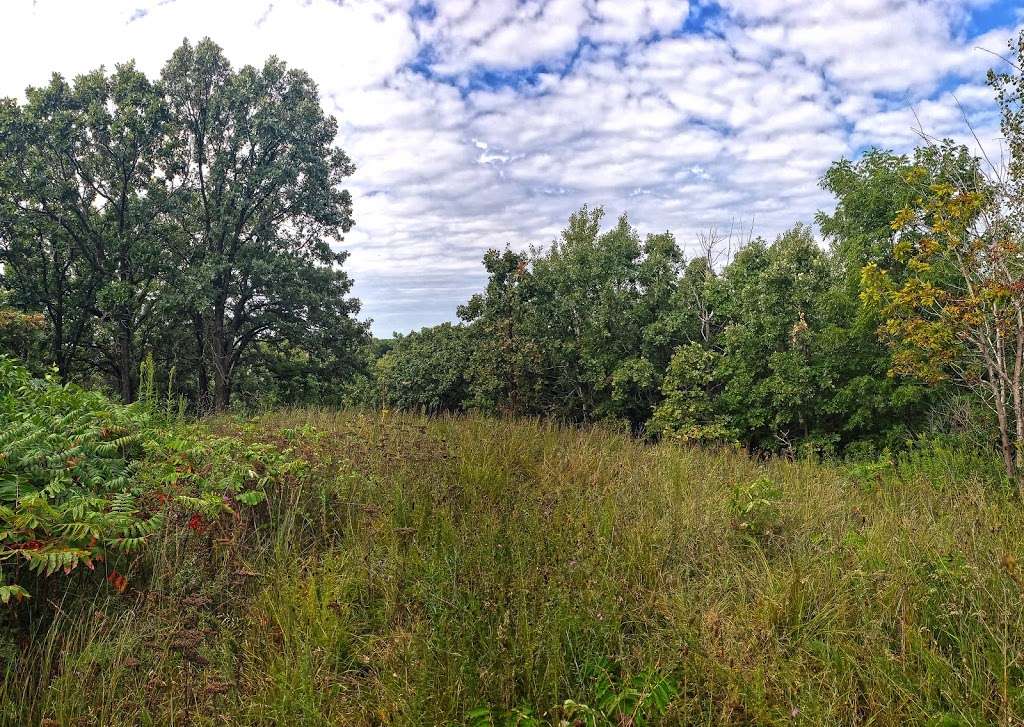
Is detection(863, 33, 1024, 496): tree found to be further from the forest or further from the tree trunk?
the tree trunk

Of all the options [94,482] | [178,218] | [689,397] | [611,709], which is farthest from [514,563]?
[178,218]

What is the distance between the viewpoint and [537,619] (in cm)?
271

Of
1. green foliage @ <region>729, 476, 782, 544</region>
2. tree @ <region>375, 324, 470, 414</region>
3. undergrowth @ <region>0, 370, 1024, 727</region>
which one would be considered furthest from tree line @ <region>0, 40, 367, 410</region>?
green foliage @ <region>729, 476, 782, 544</region>

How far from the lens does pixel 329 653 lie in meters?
2.55

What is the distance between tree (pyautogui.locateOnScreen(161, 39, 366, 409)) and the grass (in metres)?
16.5

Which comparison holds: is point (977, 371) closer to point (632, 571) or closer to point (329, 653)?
point (632, 571)

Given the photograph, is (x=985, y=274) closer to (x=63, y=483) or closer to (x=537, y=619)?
(x=537, y=619)

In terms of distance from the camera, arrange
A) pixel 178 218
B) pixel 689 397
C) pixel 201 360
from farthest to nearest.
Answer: pixel 201 360 → pixel 178 218 → pixel 689 397

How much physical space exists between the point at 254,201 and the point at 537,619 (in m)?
20.2

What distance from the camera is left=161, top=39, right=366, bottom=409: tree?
60.1 ft

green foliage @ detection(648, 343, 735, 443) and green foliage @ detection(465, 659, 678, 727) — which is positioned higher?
green foliage @ detection(648, 343, 735, 443)

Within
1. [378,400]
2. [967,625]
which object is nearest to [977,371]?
[967,625]

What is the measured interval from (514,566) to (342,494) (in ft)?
5.58

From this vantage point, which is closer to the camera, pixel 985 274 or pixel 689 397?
pixel 985 274
